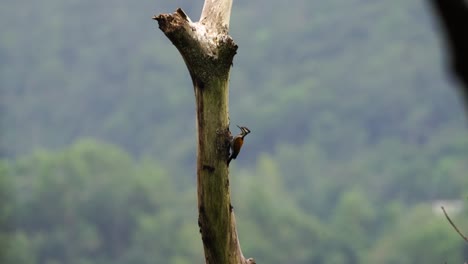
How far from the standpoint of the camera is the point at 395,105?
84.6m

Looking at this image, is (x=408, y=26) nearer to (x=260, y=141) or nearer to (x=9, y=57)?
(x=260, y=141)

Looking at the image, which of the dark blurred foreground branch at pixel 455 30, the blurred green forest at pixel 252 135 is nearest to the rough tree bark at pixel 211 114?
the dark blurred foreground branch at pixel 455 30

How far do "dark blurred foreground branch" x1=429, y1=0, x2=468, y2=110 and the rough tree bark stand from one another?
2606mm

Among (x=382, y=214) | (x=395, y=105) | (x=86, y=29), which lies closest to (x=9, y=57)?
(x=86, y=29)

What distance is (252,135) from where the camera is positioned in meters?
87.0

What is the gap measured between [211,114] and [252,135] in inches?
3236

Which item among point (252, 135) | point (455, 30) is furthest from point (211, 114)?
point (252, 135)

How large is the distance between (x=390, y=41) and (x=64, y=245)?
130 feet

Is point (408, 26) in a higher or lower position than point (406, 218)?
higher

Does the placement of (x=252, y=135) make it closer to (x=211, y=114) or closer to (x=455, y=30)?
(x=211, y=114)

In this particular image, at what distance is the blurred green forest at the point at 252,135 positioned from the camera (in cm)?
6066

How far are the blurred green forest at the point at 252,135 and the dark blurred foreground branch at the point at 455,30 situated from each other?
1822 inches

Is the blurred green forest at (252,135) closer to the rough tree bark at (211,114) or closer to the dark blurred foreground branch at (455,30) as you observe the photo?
the rough tree bark at (211,114)

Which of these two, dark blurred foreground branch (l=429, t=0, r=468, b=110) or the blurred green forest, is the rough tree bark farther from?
the blurred green forest
